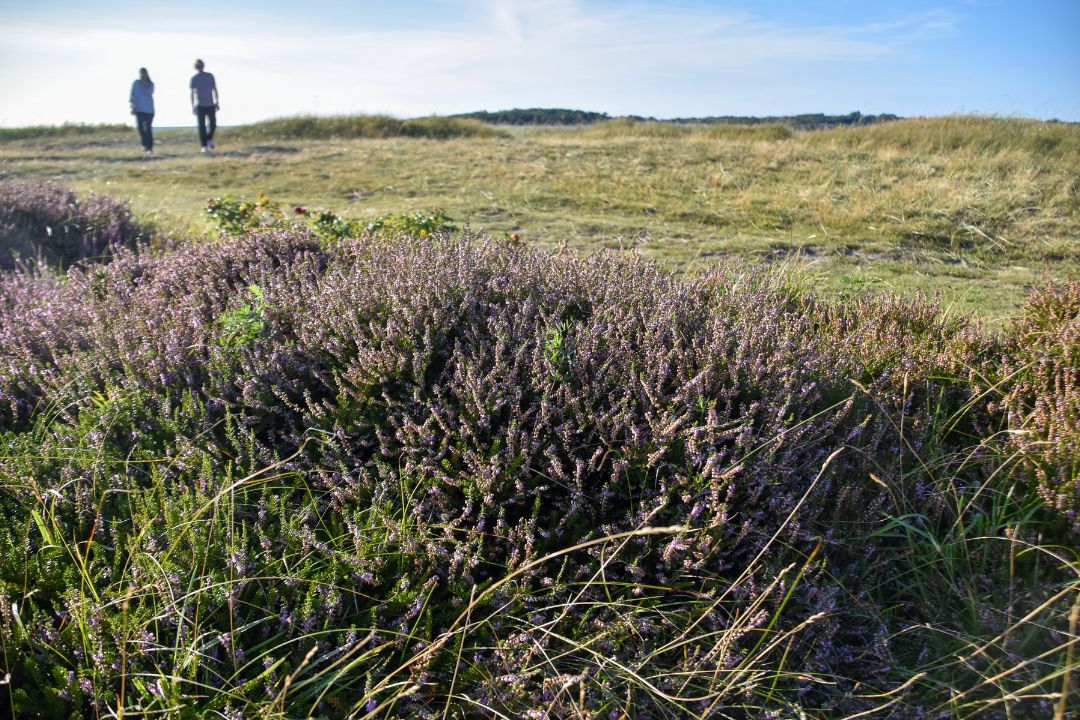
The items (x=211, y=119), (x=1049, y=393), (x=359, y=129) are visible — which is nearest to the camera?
(x=1049, y=393)

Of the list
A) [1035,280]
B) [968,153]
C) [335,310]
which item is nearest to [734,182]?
[968,153]

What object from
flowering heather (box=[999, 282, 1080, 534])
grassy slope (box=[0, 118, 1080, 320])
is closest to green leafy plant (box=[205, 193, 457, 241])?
grassy slope (box=[0, 118, 1080, 320])

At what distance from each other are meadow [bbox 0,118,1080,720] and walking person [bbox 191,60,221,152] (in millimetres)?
15776

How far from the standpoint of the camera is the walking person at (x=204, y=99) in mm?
18031

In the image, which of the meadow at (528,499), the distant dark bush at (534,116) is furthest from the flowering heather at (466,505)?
A: the distant dark bush at (534,116)

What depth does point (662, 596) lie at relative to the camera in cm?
223

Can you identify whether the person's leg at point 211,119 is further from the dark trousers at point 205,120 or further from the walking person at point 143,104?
the walking person at point 143,104

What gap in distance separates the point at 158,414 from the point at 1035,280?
20.3 feet

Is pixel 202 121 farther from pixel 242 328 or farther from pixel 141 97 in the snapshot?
pixel 242 328

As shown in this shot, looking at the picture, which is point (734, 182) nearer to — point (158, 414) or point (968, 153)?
point (968, 153)

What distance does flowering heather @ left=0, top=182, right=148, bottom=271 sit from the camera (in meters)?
6.71

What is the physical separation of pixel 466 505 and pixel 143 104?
63.9 feet

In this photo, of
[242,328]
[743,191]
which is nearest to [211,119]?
[743,191]

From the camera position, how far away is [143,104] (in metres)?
18.0
